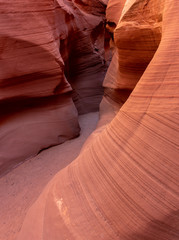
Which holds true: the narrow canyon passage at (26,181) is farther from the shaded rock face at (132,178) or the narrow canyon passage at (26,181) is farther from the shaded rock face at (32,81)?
the shaded rock face at (132,178)

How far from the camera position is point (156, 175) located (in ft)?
4.11

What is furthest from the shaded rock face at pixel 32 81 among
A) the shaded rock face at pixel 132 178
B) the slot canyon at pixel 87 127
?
the shaded rock face at pixel 132 178

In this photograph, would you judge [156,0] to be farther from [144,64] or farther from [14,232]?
[14,232]

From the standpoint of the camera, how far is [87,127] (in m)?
4.74

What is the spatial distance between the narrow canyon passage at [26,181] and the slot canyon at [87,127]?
0.04 feet

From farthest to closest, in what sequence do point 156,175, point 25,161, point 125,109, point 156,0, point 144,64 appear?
1. point 25,161
2. point 144,64
3. point 156,0
4. point 125,109
5. point 156,175

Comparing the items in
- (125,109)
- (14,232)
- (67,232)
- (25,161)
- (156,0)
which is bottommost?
(25,161)

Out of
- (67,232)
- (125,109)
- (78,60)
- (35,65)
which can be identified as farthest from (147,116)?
(78,60)

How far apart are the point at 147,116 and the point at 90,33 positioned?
496 cm

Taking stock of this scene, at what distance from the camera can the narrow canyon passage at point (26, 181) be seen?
7.40ft

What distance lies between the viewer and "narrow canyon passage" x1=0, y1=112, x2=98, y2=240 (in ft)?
7.40

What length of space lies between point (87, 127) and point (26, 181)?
2055 millimetres

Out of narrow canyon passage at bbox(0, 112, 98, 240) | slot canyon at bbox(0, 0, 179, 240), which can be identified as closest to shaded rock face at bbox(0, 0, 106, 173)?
slot canyon at bbox(0, 0, 179, 240)

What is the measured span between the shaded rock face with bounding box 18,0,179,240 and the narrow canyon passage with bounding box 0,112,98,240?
501mm
